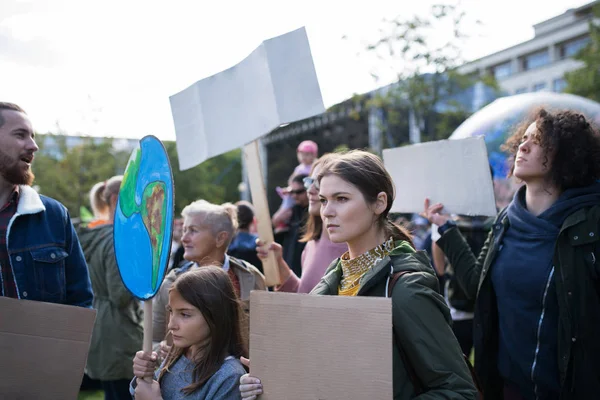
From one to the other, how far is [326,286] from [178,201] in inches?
1854

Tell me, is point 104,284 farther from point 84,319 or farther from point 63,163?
→ point 63,163

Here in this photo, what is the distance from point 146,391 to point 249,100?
1.77 m

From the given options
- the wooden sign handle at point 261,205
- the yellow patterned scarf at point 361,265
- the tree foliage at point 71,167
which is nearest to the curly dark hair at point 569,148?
the yellow patterned scarf at point 361,265

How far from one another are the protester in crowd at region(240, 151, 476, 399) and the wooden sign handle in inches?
39.8

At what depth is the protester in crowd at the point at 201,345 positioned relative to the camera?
2383 mm

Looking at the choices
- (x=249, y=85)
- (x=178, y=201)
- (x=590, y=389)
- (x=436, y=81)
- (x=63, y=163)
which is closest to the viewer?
(x=590, y=389)

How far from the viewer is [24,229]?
2.81m

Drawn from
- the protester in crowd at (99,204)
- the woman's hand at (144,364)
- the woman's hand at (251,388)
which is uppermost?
the protester in crowd at (99,204)

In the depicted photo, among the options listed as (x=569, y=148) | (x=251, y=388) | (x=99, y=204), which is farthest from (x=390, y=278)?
(x=99, y=204)

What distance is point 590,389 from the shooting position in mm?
2586

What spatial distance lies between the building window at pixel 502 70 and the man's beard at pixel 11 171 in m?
67.5

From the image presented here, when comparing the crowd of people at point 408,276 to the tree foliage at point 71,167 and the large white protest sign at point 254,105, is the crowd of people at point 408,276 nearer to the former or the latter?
the large white protest sign at point 254,105

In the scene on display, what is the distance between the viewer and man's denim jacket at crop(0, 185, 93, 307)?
2764 millimetres

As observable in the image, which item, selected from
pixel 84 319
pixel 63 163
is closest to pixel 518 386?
pixel 84 319
